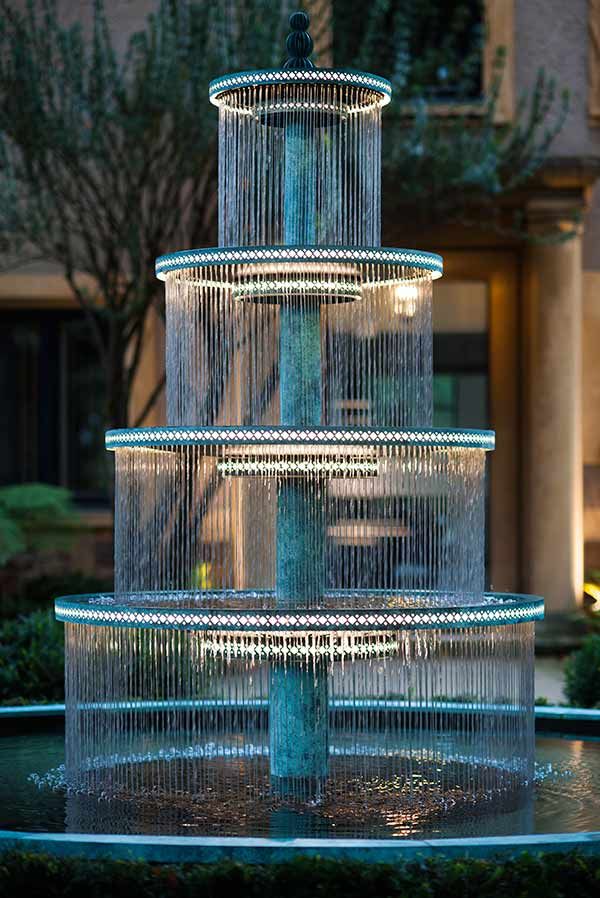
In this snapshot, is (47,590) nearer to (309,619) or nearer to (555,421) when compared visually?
(555,421)

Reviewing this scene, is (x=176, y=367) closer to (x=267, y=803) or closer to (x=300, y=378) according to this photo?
(x=300, y=378)

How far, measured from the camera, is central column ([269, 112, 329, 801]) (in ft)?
29.6

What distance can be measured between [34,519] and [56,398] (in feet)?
7.01

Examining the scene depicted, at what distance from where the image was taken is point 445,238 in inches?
779

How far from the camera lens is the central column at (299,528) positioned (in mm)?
9023

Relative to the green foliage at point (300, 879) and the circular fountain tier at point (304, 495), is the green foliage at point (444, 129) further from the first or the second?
the green foliage at point (300, 879)

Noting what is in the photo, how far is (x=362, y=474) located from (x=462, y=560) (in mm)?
677

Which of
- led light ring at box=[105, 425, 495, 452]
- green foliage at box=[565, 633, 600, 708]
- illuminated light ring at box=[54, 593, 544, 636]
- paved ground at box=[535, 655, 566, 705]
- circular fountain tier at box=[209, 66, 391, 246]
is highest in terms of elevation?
circular fountain tier at box=[209, 66, 391, 246]

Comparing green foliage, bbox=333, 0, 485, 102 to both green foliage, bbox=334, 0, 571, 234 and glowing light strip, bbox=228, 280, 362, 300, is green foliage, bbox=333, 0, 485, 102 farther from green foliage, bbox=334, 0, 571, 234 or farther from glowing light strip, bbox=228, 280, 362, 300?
glowing light strip, bbox=228, 280, 362, 300

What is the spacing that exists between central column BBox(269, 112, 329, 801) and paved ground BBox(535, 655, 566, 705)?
18.2 feet

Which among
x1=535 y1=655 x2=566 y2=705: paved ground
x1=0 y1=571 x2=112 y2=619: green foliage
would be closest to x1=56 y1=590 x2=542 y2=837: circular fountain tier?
x1=535 y1=655 x2=566 y2=705: paved ground

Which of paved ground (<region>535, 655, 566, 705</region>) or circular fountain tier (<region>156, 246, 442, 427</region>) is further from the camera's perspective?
paved ground (<region>535, 655, 566, 705</region>)

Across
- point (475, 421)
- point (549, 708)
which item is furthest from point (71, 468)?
point (549, 708)

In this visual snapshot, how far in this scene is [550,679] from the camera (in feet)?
55.6
